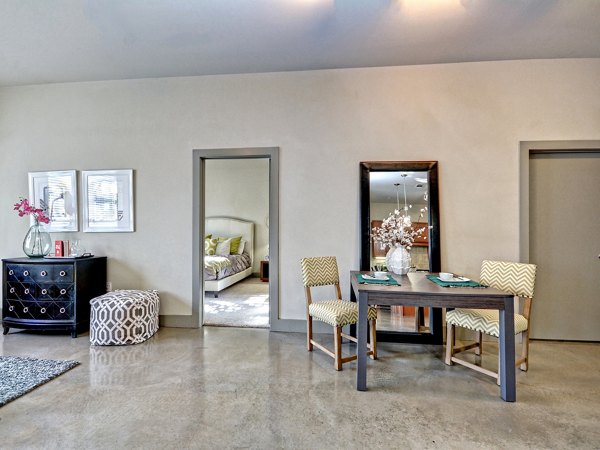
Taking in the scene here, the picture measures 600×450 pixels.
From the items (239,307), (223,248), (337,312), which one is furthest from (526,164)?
(223,248)

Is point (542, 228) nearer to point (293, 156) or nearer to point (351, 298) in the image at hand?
point (351, 298)

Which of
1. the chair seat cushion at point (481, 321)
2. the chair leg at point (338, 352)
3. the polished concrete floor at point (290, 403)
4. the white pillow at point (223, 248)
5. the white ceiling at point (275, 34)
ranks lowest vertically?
the polished concrete floor at point (290, 403)

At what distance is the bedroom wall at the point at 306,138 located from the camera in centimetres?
325

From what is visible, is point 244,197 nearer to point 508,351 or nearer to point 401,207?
point 401,207

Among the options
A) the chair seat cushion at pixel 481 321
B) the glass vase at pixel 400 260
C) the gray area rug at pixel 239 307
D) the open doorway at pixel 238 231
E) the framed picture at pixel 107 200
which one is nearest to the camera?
the chair seat cushion at pixel 481 321

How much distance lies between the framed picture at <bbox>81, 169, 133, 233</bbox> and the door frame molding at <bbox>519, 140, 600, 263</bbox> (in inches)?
170

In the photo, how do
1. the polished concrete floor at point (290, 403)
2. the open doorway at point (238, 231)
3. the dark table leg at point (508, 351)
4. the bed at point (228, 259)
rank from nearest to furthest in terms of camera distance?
the polished concrete floor at point (290, 403) → the dark table leg at point (508, 351) → the open doorway at point (238, 231) → the bed at point (228, 259)

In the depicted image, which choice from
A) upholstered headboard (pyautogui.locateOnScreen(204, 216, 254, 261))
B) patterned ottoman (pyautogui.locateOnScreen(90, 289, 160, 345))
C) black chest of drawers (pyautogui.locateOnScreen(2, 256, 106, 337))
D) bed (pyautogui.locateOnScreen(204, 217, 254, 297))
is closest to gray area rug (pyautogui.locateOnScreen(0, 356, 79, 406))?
patterned ottoman (pyautogui.locateOnScreen(90, 289, 160, 345))

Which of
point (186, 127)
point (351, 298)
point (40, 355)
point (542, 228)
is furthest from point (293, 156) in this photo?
point (40, 355)

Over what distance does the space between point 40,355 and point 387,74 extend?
437cm

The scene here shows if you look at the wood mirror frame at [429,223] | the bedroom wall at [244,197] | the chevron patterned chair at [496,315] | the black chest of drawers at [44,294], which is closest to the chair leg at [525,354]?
the chevron patterned chair at [496,315]

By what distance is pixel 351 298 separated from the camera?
3.24 m

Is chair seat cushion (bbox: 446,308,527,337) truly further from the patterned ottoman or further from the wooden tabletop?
the patterned ottoman

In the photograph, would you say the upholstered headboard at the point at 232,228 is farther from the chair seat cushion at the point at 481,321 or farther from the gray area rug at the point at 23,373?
the chair seat cushion at the point at 481,321
